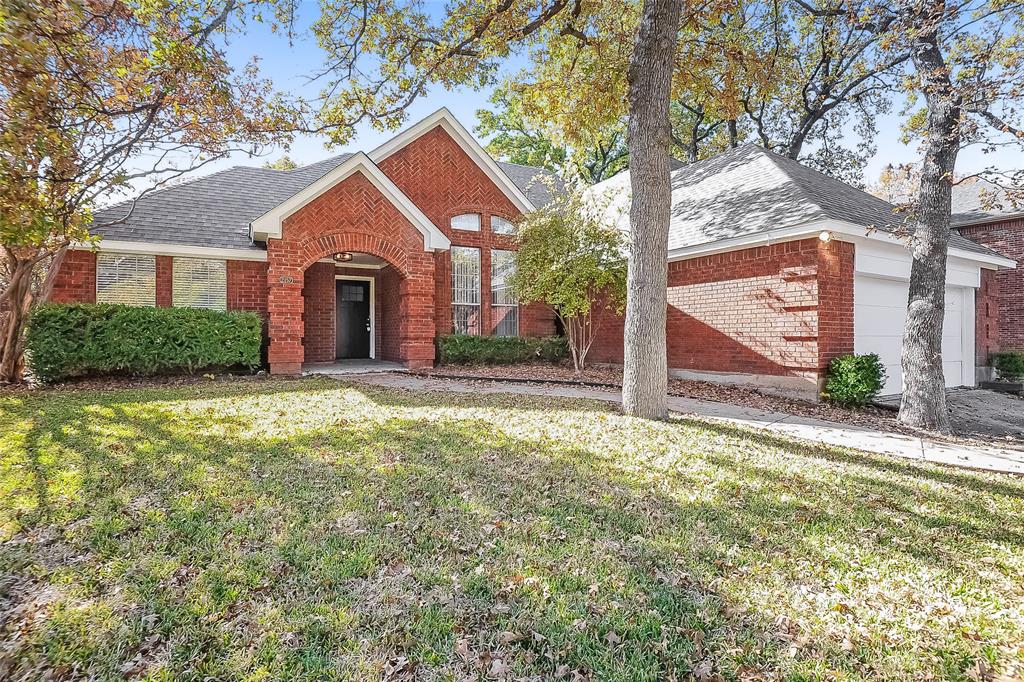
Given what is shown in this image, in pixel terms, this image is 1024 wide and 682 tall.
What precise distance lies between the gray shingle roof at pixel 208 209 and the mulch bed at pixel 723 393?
637cm

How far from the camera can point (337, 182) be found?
11547mm

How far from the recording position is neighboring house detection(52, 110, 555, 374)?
1118 centimetres

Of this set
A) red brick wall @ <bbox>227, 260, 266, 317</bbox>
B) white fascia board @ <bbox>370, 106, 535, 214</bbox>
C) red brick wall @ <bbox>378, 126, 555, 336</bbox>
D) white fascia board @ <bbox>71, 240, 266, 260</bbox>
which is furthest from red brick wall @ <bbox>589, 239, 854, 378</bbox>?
white fascia board @ <bbox>71, 240, 266, 260</bbox>

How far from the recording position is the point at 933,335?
817 centimetres

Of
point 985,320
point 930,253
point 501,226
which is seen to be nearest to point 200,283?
point 501,226

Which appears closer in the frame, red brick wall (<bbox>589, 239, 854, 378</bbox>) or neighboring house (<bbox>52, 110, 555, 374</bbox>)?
red brick wall (<bbox>589, 239, 854, 378</bbox>)

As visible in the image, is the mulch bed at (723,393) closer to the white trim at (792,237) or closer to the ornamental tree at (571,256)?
the ornamental tree at (571,256)

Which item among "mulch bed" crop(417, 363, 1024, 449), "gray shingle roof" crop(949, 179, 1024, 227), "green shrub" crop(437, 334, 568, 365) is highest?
"gray shingle roof" crop(949, 179, 1024, 227)

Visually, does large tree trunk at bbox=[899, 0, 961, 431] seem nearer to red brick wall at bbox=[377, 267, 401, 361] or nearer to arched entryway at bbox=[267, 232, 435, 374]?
arched entryway at bbox=[267, 232, 435, 374]

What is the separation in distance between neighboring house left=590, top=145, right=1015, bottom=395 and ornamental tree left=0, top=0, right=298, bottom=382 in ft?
28.2

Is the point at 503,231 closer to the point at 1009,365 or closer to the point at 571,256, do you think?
the point at 571,256

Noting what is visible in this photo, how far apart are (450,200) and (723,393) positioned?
9.73 meters

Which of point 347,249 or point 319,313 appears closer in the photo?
point 347,249

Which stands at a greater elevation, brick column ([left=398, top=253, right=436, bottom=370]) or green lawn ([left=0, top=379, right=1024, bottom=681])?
brick column ([left=398, top=253, right=436, bottom=370])
